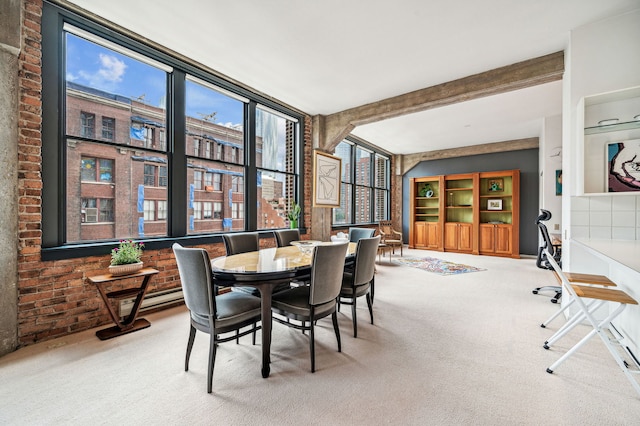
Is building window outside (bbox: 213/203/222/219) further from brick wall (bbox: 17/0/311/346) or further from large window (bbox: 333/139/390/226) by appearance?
large window (bbox: 333/139/390/226)

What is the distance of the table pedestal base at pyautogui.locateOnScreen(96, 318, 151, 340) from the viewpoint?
2.46 meters

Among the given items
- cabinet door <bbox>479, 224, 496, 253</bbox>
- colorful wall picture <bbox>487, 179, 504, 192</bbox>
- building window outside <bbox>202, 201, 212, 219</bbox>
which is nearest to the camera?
building window outside <bbox>202, 201, 212, 219</bbox>

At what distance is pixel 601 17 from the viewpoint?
2.59 m

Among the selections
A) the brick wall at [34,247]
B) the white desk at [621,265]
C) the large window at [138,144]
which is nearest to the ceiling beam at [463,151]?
the white desk at [621,265]

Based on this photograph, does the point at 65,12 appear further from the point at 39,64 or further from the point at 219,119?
the point at 219,119

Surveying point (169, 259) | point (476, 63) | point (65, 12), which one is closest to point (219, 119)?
point (65, 12)

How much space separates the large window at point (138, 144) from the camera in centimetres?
252

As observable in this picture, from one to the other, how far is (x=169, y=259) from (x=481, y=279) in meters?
4.90

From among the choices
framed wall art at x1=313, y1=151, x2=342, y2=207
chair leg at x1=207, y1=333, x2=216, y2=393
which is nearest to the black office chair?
framed wall art at x1=313, y1=151, x2=342, y2=207

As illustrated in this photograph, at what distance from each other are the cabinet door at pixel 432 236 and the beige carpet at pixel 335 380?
535 centimetres

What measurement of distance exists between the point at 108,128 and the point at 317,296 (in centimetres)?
290

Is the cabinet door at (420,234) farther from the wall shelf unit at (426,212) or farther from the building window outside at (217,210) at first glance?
the building window outside at (217,210)

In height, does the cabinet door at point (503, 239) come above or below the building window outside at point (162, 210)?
below

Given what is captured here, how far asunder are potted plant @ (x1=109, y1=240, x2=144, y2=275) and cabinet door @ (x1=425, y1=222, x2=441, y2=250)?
7.57m
